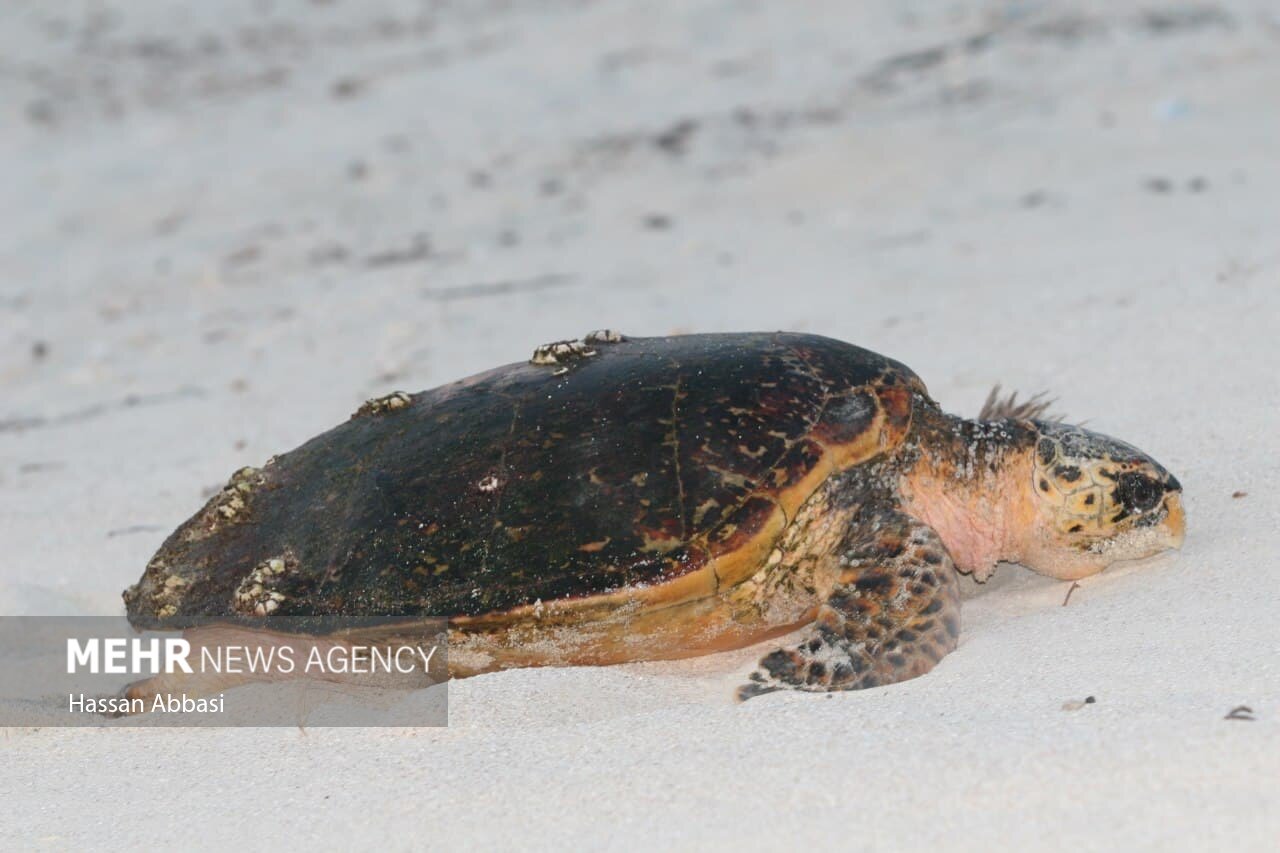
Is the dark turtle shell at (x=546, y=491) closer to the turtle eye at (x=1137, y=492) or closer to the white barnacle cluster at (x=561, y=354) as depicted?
the white barnacle cluster at (x=561, y=354)

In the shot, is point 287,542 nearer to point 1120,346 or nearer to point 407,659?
point 407,659

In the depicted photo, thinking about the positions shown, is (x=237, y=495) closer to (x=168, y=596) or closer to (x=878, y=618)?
(x=168, y=596)

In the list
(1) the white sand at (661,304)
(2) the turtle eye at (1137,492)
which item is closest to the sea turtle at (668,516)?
(2) the turtle eye at (1137,492)

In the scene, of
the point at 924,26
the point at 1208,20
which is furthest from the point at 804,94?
the point at 1208,20

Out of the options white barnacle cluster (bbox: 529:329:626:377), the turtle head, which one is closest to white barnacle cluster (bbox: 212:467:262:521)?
white barnacle cluster (bbox: 529:329:626:377)

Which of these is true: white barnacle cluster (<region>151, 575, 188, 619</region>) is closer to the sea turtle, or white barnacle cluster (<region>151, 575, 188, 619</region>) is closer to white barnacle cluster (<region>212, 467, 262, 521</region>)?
the sea turtle
